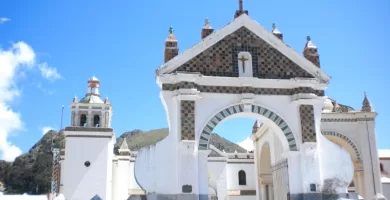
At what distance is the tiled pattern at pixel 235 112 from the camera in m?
14.1

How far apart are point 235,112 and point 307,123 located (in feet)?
7.83

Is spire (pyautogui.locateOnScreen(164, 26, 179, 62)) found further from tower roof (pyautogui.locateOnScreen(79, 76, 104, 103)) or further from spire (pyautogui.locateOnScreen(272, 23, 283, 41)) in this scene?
tower roof (pyautogui.locateOnScreen(79, 76, 104, 103))

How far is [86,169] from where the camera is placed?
87.4 feet

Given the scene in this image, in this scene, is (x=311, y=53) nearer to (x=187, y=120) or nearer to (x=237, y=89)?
(x=237, y=89)

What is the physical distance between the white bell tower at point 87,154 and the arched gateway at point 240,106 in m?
13.4

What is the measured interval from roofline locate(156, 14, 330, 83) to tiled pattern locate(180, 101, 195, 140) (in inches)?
58.4

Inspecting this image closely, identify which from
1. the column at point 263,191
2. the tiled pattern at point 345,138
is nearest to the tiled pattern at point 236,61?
the column at point 263,191

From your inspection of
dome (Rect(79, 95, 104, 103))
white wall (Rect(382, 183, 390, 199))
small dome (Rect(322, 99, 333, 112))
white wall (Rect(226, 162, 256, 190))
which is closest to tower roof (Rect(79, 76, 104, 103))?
dome (Rect(79, 95, 104, 103))

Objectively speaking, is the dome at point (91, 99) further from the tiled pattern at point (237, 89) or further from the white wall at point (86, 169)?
the tiled pattern at point (237, 89)

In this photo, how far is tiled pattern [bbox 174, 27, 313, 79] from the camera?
1477 centimetres

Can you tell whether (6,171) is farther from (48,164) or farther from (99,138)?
(99,138)

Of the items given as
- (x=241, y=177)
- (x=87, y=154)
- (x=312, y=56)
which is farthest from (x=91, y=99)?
(x=312, y=56)

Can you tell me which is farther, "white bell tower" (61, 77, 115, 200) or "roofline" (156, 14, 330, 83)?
"white bell tower" (61, 77, 115, 200)

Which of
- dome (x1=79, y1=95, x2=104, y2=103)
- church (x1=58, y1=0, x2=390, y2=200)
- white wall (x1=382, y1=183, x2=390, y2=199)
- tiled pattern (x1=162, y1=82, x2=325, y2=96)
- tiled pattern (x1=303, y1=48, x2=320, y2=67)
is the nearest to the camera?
church (x1=58, y1=0, x2=390, y2=200)
